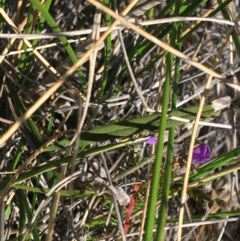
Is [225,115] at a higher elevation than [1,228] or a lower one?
higher

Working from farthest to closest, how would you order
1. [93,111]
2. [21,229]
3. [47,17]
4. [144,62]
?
[144,62], [93,111], [21,229], [47,17]

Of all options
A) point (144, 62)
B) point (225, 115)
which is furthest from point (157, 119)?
point (225, 115)

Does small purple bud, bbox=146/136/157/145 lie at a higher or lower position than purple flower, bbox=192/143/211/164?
higher

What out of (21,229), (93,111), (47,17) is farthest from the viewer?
(93,111)

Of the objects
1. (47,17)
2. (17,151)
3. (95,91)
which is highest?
(47,17)

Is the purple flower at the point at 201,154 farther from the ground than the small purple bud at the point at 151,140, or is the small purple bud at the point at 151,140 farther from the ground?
the small purple bud at the point at 151,140

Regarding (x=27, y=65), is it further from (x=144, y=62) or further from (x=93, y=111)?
(x=144, y=62)

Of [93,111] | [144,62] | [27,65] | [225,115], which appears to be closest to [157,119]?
[93,111]

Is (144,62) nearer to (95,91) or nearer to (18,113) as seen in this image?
(95,91)

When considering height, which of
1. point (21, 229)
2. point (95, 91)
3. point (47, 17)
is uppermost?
point (47, 17)

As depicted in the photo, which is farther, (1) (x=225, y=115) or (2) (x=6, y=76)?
(1) (x=225, y=115)
